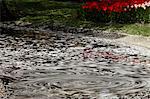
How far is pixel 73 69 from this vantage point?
10445 millimetres

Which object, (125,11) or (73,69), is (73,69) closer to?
(73,69)

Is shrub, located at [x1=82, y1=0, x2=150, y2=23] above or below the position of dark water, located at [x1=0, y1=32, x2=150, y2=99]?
above

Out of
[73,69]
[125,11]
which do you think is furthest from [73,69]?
[125,11]

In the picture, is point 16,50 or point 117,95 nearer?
point 117,95

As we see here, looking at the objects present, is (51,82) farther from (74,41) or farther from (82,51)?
(74,41)

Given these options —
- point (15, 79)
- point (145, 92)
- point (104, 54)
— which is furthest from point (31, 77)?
point (104, 54)

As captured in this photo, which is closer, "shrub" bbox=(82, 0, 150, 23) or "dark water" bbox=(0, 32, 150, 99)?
"dark water" bbox=(0, 32, 150, 99)

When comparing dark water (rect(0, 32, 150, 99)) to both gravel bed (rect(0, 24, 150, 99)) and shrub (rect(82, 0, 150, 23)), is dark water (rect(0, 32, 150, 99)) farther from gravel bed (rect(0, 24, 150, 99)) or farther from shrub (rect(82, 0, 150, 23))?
shrub (rect(82, 0, 150, 23))

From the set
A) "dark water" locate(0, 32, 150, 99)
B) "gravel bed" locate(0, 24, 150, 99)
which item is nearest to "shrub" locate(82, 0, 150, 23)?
"gravel bed" locate(0, 24, 150, 99)

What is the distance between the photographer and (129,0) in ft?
62.1

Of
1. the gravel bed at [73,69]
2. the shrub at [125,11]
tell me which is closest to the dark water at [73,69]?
the gravel bed at [73,69]

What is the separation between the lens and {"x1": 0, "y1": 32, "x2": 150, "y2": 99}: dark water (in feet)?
27.2

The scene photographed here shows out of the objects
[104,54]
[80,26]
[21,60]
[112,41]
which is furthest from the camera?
[80,26]

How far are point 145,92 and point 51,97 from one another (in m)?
1.74
